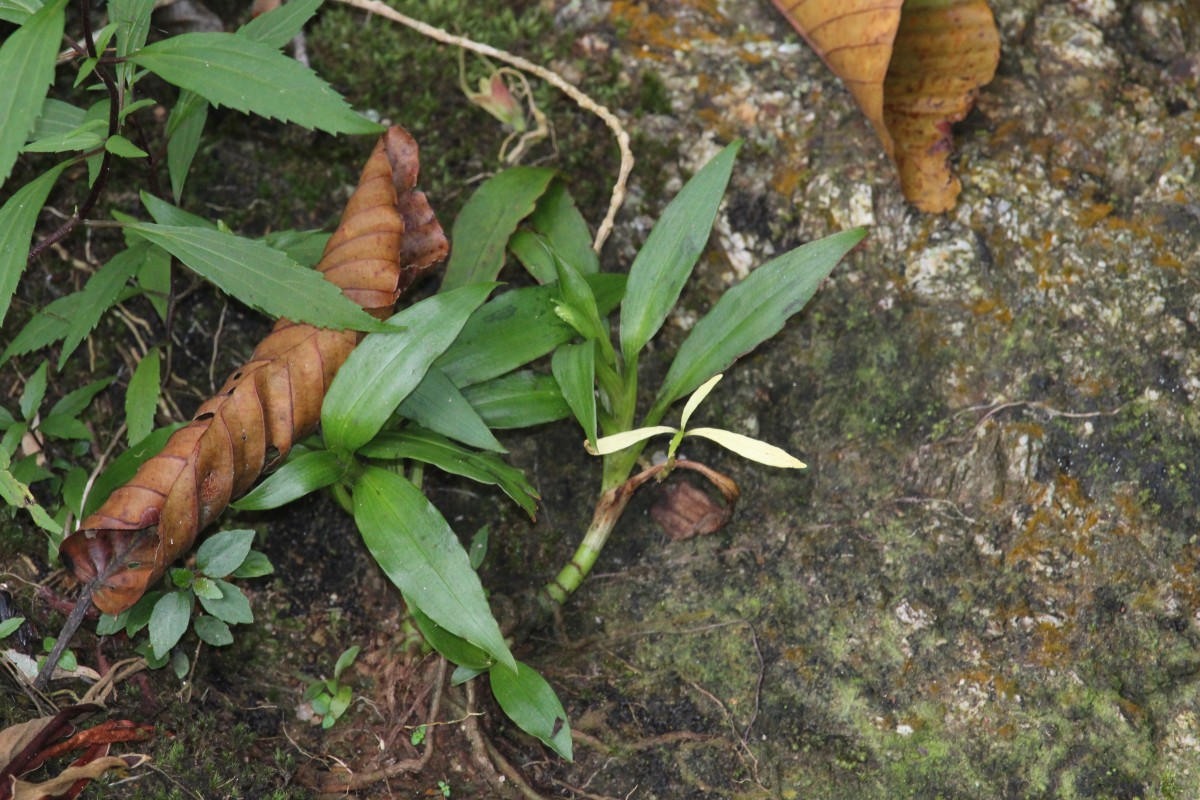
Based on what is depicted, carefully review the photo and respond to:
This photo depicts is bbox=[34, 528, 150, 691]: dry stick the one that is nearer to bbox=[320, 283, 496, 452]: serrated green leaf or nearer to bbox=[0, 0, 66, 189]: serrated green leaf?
bbox=[320, 283, 496, 452]: serrated green leaf

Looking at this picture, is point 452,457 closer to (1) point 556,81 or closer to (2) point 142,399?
(2) point 142,399

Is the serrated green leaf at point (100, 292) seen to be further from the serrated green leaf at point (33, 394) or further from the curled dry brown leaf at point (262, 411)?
the curled dry brown leaf at point (262, 411)

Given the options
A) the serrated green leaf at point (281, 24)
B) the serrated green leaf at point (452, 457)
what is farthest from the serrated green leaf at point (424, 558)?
the serrated green leaf at point (281, 24)

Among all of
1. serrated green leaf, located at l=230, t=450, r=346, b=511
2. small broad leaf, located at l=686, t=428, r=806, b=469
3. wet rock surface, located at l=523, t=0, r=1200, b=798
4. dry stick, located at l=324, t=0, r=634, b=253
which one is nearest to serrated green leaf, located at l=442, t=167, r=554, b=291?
dry stick, located at l=324, t=0, r=634, b=253

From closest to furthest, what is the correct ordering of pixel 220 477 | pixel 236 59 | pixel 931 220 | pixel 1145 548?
pixel 236 59 < pixel 220 477 < pixel 1145 548 < pixel 931 220

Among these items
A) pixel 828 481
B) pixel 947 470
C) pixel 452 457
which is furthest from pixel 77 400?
pixel 947 470

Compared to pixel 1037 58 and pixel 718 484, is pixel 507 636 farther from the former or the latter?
pixel 1037 58

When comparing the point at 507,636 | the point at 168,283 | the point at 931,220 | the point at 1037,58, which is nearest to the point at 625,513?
the point at 507,636
